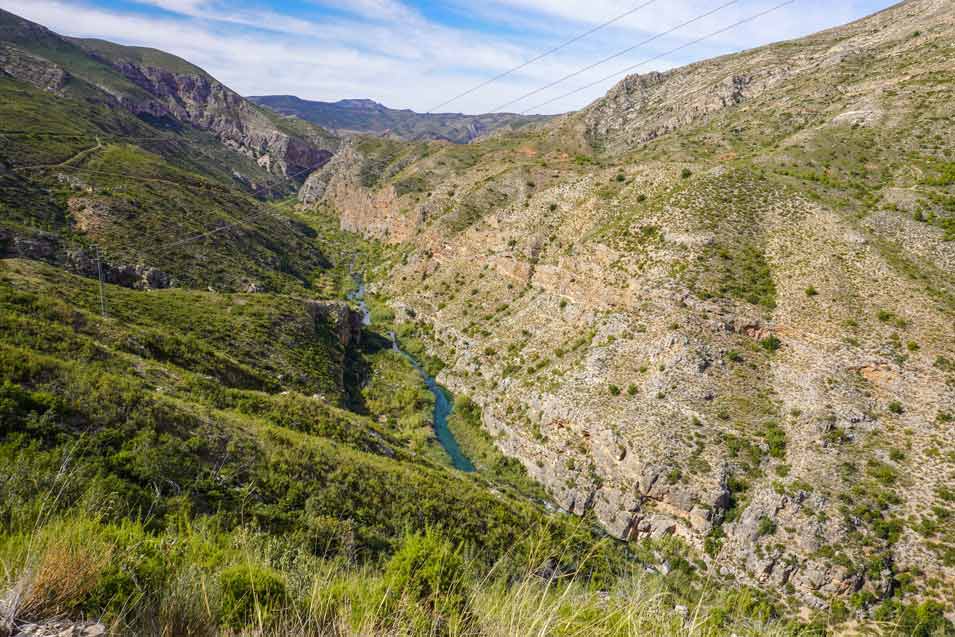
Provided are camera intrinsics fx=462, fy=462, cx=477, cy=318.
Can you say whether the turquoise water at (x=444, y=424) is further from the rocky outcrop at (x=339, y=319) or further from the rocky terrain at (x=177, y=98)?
the rocky terrain at (x=177, y=98)

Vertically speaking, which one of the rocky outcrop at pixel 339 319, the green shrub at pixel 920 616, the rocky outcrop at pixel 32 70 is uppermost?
the rocky outcrop at pixel 32 70

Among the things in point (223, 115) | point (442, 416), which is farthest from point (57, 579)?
point (223, 115)

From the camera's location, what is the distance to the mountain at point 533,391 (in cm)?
431

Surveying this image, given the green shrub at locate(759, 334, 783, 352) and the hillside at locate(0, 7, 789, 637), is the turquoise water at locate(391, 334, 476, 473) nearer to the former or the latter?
the hillside at locate(0, 7, 789, 637)

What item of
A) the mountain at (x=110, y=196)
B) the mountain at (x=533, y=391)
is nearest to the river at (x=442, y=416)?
the mountain at (x=533, y=391)

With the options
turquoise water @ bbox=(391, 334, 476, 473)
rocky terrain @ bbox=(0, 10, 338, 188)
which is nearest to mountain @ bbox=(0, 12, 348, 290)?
rocky terrain @ bbox=(0, 10, 338, 188)

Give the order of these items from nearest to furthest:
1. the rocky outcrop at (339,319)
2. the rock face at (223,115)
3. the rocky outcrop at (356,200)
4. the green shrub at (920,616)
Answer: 1. the green shrub at (920,616)
2. the rocky outcrop at (339,319)
3. the rocky outcrop at (356,200)
4. the rock face at (223,115)

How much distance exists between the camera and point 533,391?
1448 inches

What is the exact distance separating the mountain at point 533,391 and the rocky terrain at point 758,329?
19 centimetres

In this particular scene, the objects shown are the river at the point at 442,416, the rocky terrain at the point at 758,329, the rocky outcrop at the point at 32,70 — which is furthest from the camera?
the rocky outcrop at the point at 32,70

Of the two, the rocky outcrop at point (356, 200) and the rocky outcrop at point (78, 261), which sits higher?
the rocky outcrop at point (356, 200)

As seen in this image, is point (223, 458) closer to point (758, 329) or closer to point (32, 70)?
point (758, 329)

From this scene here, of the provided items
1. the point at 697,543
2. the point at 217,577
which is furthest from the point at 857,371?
the point at 217,577

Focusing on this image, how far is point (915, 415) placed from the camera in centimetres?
2431
